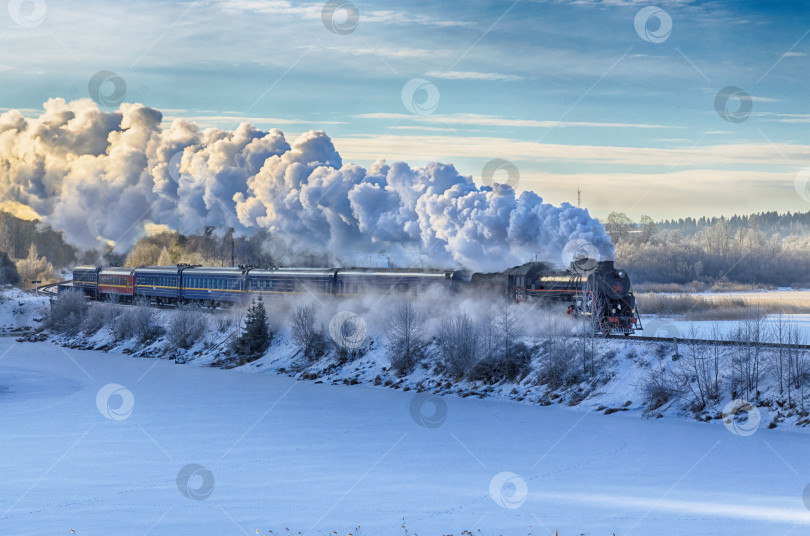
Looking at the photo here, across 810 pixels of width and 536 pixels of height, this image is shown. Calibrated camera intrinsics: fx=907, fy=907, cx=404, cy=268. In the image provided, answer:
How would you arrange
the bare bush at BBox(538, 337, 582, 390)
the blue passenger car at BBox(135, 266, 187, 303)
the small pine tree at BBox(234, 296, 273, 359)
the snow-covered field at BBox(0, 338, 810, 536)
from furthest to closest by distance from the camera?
the blue passenger car at BBox(135, 266, 187, 303)
the small pine tree at BBox(234, 296, 273, 359)
the bare bush at BBox(538, 337, 582, 390)
the snow-covered field at BBox(0, 338, 810, 536)

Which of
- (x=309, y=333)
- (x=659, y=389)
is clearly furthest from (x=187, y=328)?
(x=659, y=389)

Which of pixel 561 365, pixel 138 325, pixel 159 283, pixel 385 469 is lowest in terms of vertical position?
pixel 385 469

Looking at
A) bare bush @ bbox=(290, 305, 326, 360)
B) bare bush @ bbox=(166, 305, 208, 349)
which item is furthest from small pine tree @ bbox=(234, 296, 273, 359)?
bare bush @ bbox=(166, 305, 208, 349)

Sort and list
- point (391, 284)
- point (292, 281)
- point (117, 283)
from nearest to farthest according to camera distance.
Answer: point (391, 284), point (292, 281), point (117, 283)

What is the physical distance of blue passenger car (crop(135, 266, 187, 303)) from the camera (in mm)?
81500

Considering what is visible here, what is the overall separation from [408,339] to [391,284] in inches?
196

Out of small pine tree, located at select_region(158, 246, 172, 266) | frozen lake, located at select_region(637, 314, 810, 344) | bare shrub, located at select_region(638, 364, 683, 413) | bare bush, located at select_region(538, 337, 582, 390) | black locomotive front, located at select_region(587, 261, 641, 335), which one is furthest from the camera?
small pine tree, located at select_region(158, 246, 172, 266)

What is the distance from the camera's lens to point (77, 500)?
2903 cm

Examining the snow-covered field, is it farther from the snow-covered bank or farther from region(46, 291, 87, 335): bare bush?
region(46, 291, 87, 335): bare bush

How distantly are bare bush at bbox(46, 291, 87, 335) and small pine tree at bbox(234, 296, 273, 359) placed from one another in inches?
1282

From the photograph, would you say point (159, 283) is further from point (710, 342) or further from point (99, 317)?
point (710, 342)

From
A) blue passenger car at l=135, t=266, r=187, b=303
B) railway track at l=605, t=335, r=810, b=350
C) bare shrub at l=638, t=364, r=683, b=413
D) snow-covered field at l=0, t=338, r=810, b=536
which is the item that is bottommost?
snow-covered field at l=0, t=338, r=810, b=536

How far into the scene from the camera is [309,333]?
6097cm

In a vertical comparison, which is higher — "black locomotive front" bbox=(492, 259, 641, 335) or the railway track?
"black locomotive front" bbox=(492, 259, 641, 335)
